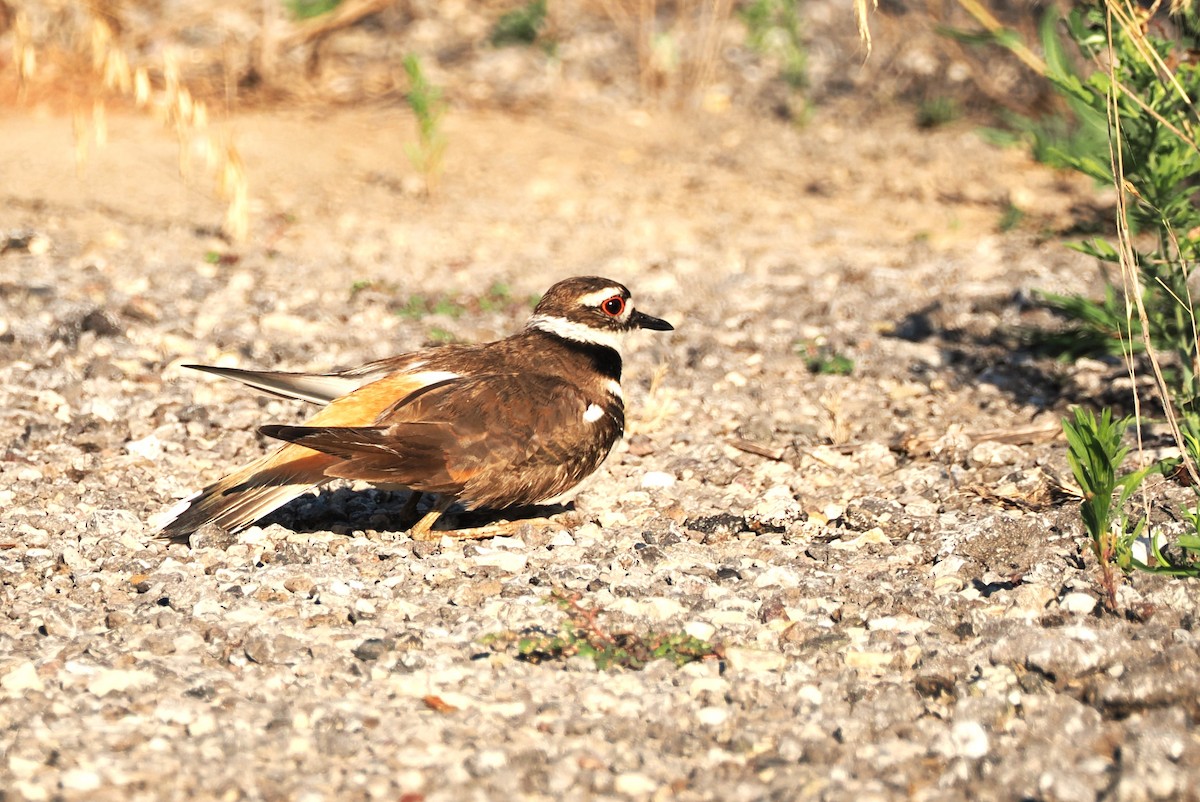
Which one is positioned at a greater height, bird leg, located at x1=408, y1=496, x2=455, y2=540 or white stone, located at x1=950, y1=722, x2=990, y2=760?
white stone, located at x1=950, y1=722, x2=990, y2=760

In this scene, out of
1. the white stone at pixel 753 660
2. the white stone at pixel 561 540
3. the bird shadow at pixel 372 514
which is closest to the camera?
the white stone at pixel 753 660

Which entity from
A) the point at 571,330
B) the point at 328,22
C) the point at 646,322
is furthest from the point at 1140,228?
the point at 328,22

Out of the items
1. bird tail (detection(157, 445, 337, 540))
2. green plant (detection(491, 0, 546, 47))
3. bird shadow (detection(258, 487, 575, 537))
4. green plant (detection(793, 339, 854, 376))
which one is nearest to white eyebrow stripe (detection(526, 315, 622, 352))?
bird shadow (detection(258, 487, 575, 537))

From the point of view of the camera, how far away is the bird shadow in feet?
17.8

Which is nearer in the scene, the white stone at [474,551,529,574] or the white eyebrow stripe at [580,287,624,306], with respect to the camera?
the white stone at [474,551,529,574]

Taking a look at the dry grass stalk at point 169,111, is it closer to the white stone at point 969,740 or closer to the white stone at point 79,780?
the white stone at point 79,780

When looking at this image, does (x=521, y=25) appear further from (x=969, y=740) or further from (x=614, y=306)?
(x=969, y=740)

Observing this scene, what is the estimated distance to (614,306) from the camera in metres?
5.86

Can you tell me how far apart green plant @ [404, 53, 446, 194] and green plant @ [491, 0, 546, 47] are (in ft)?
6.60

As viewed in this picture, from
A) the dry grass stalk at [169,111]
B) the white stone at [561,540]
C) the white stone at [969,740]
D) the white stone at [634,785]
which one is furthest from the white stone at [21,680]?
the dry grass stalk at [169,111]

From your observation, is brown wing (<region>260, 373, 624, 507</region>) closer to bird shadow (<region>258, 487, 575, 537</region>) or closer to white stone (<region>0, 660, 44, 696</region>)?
bird shadow (<region>258, 487, 575, 537</region>)

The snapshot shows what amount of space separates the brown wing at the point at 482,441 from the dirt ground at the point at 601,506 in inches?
9.6

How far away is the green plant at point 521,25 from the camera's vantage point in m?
12.0

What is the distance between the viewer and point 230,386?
264 inches
